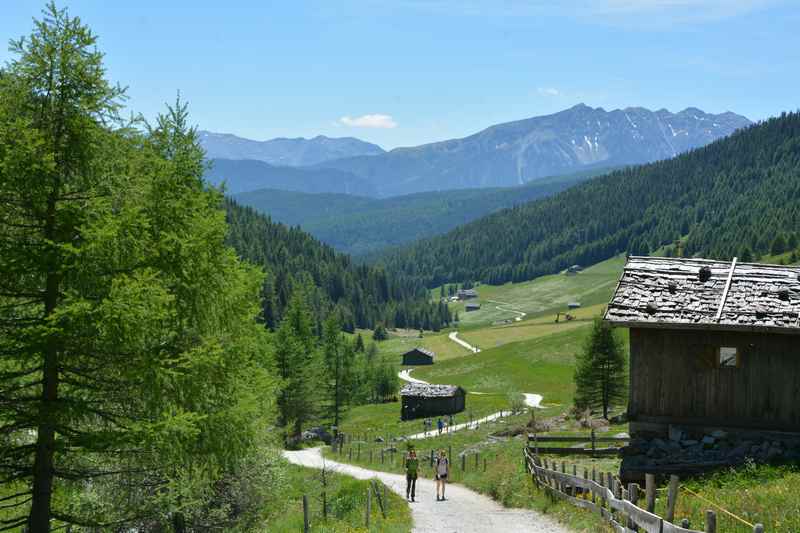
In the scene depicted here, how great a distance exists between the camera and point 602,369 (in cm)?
6300

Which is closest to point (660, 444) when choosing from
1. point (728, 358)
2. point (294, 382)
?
point (728, 358)

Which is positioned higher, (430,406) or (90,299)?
(90,299)

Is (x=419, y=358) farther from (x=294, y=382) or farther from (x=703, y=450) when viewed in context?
(x=703, y=450)

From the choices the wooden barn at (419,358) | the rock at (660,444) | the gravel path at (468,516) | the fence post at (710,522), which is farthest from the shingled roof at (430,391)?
the fence post at (710,522)

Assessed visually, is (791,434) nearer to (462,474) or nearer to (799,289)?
(799,289)

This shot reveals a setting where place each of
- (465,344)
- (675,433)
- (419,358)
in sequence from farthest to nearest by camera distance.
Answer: (465,344)
(419,358)
(675,433)

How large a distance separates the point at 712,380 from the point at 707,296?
8.98ft

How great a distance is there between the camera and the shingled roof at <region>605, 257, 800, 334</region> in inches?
903

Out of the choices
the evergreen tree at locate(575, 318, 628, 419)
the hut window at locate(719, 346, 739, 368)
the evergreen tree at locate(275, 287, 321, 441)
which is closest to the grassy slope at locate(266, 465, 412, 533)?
the hut window at locate(719, 346, 739, 368)

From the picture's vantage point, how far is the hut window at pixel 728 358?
23.5 meters

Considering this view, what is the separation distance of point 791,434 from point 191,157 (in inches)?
753

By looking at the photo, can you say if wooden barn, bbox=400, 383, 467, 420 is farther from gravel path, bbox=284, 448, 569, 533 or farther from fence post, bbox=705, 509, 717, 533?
fence post, bbox=705, 509, 717, 533

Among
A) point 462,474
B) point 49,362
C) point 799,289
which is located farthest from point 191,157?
point 462,474

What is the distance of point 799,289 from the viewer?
23.6 m
